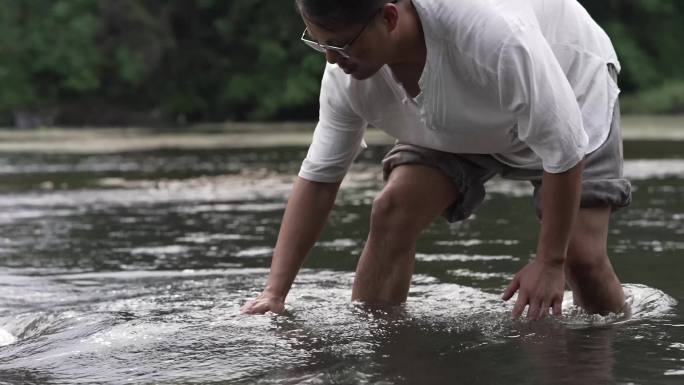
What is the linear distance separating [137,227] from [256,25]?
3057 cm

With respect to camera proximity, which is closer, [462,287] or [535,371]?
[535,371]

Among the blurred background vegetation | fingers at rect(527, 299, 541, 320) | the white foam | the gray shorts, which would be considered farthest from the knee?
the blurred background vegetation

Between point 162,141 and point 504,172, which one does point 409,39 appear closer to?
point 504,172

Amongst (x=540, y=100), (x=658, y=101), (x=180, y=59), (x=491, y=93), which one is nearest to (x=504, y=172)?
(x=491, y=93)

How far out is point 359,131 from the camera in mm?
3402

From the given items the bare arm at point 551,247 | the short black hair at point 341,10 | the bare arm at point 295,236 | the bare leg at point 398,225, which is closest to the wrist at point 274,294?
the bare arm at point 295,236

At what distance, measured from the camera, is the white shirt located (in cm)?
271

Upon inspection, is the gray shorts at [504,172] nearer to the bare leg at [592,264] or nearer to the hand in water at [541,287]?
the bare leg at [592,264]

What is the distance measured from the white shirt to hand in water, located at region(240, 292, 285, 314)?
15.9 inches

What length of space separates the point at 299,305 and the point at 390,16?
136cm

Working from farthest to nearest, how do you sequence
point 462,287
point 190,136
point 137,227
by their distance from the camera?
point 190,136 → point 137,227 → point 462,287

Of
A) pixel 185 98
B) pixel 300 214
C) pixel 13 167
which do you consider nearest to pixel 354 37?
pixel 300 214

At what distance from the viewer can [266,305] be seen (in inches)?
139

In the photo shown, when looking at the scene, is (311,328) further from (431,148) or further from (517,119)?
(517,119)
